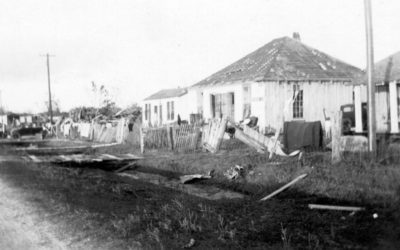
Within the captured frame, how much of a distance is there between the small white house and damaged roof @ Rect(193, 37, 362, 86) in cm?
486

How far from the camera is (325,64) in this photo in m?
24.6

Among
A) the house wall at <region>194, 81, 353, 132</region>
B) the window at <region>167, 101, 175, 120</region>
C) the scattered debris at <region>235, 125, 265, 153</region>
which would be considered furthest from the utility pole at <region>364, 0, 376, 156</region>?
the window at <region>167, 101, 175, 120</region>

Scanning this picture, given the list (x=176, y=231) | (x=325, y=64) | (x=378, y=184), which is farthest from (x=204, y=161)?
(x=325, y=64)

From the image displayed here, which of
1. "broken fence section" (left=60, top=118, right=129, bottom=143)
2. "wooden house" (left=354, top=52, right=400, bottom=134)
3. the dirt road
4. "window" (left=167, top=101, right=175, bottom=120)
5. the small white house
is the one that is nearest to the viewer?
the dirt road

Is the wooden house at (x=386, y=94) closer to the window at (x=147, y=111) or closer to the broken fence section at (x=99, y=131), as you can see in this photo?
the broken fence section at (x=99, y=131)

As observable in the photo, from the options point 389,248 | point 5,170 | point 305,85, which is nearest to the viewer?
point 389,248

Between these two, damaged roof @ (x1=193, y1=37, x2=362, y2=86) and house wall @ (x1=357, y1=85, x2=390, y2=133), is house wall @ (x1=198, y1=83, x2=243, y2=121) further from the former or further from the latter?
house wall @ (x1=357, y1=85, x2=390, y2=133)

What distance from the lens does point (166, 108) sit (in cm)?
3494

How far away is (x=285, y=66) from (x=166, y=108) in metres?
14.0

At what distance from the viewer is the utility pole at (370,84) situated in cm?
1031

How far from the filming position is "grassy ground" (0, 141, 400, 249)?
5.68m

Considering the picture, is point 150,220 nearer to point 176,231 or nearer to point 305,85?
point 176,231

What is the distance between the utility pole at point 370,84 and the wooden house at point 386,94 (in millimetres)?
4878

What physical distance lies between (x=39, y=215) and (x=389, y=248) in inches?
227
